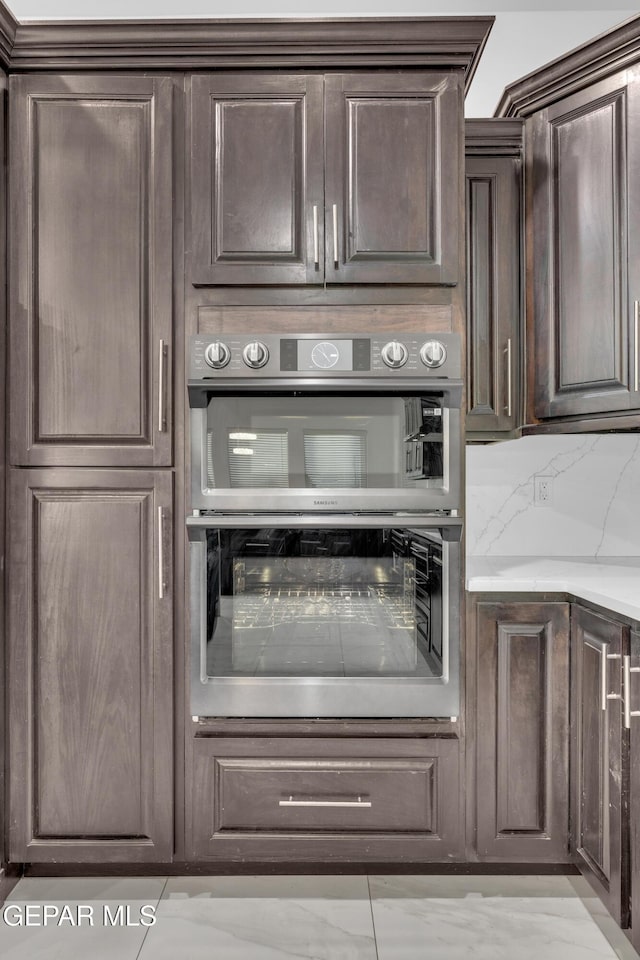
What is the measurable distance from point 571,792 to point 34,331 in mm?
1920

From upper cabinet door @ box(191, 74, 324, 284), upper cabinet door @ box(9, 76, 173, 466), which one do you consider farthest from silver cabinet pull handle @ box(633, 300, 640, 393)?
upper cabinet door @ box(9, 76, 173, 466)

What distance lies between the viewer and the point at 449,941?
4.84ft

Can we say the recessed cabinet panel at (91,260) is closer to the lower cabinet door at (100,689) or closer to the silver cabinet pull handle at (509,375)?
the lower cabinet door at (100,689)

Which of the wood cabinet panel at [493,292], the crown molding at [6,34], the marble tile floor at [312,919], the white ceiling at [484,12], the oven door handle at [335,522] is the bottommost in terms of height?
the marble tile floor at [312,919]

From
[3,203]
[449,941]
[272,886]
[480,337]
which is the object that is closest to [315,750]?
[272,886]

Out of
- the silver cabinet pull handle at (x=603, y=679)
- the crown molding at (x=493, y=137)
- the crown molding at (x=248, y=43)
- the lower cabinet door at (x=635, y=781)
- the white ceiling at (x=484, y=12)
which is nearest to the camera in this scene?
the lower cabinet door at (x=635, y=781)

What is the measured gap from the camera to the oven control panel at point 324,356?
157 cm

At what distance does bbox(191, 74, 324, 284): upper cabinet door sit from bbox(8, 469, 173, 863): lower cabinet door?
712 millimetres

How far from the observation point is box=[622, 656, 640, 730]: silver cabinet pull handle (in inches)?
52.9

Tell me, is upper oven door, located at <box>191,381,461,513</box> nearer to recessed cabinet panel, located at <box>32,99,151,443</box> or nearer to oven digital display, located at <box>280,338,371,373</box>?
oven digital display, located at <box>280,338,371,373</box>

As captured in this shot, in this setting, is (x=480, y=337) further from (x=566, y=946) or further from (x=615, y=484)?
(x=566, y=946)

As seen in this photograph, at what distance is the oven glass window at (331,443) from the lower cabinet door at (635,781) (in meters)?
0.62

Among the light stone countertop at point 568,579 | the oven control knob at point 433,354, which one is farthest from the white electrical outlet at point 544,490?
the oven control knob at point 433,354

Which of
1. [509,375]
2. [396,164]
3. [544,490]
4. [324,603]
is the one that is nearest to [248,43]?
[396,164]
